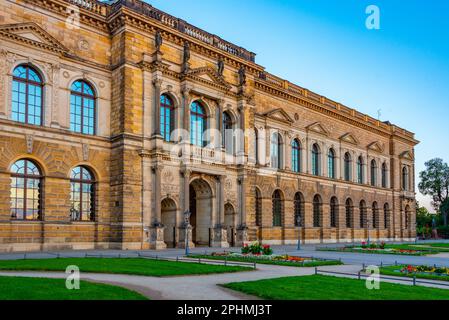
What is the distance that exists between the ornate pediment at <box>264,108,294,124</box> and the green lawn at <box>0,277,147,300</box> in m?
34.7

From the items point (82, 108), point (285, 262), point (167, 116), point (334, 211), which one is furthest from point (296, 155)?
point (285, 262)

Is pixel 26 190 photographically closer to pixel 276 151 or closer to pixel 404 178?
pixel 276 151

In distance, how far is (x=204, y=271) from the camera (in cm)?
1883

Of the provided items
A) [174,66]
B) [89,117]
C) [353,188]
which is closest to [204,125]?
[174,66]

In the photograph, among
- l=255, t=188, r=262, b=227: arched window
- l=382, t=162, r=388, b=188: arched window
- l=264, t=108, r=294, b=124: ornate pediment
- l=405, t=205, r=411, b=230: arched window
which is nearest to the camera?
l=255, t=188, r=262, b=227: arched window

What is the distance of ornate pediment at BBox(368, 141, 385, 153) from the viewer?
→ 6356cm

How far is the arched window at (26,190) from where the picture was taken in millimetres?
28844

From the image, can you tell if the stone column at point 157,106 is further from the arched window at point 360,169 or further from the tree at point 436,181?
the tree at point 436,181

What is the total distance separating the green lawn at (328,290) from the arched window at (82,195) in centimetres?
1912

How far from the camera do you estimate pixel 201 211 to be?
3959cm

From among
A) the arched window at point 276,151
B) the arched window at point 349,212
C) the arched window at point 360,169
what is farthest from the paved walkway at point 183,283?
the arched window at point 360,169

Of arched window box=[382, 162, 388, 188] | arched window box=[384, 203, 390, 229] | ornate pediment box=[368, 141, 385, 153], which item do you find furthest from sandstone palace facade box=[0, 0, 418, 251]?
arched window box=[384, 203, 390, 229]

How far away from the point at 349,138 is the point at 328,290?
47.2 m

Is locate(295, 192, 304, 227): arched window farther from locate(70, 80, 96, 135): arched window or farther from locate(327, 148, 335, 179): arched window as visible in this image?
locate(70, 80, 96, 135): arched window
